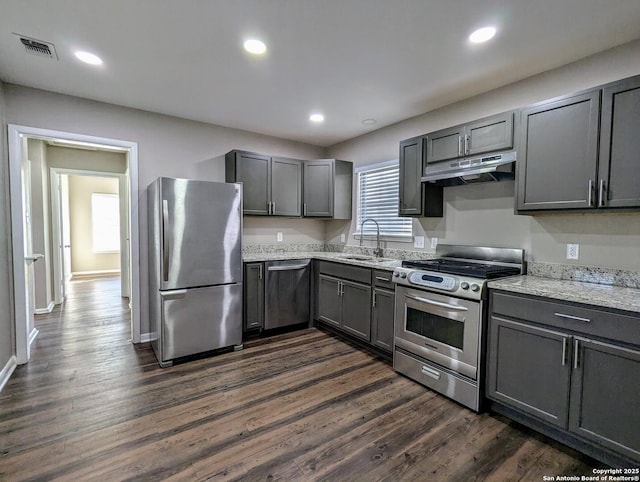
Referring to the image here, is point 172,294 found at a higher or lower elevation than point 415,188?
lower

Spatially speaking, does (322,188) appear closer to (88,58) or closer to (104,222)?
(88,58)

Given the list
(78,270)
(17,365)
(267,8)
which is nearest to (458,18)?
(267,8)

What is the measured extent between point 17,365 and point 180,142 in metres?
2.72

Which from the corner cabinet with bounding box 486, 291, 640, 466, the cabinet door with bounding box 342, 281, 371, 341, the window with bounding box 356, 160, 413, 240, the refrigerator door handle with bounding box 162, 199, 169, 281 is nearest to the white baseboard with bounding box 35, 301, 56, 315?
the refrigerator door handle with bounding box 162, 199, 169, 281

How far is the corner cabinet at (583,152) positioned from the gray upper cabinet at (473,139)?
14 centimetres

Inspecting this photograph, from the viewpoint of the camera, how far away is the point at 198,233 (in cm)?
303

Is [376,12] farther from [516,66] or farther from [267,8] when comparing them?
[516,66]

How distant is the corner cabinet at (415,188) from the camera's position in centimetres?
313

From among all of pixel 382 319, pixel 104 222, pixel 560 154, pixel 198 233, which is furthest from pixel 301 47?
pixel 104 222

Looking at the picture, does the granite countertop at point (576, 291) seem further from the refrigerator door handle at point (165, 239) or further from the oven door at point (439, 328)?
the refrigerator door handle at point (165, 239)

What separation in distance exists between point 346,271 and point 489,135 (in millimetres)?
1894

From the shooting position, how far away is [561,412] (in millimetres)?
1846

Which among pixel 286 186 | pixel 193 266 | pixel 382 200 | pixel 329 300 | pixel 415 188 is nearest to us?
pixel 193 266

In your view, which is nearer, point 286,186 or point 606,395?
point 606,395
